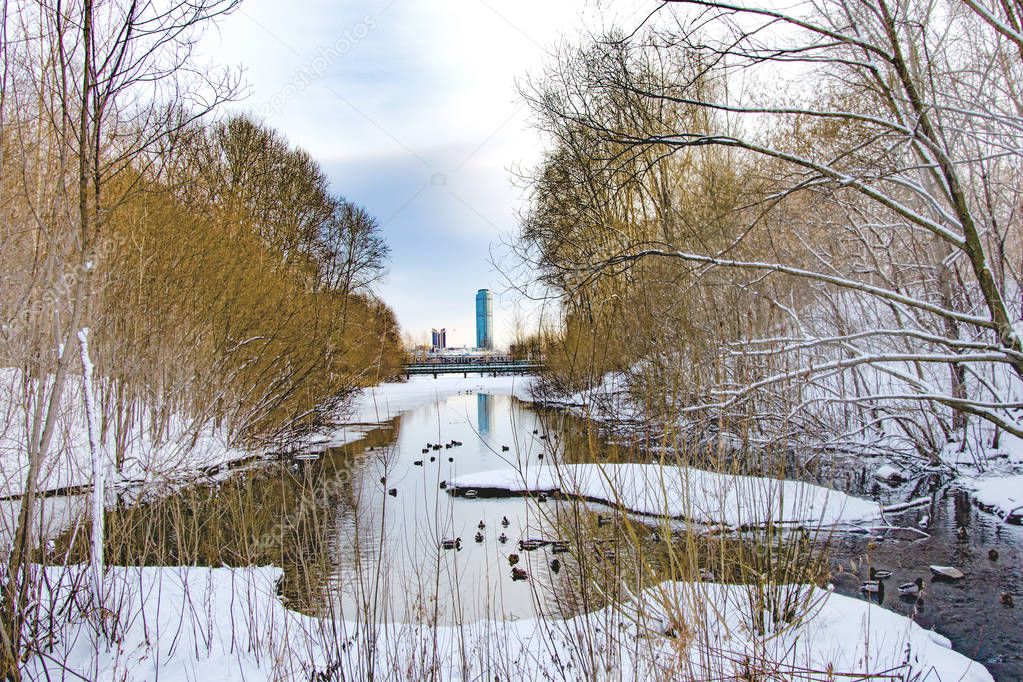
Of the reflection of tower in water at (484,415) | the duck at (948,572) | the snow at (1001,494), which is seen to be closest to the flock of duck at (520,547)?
the duck at (948,572)

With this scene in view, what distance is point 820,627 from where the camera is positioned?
3.95 m

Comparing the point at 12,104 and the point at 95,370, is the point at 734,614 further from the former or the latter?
the point at 95,370

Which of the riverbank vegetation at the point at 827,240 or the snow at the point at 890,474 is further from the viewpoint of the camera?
the snow at the point at 890,474

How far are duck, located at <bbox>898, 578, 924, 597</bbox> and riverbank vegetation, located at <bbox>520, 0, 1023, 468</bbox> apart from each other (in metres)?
1.51

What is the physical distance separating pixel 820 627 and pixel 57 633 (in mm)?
4100

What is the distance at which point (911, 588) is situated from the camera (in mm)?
5258

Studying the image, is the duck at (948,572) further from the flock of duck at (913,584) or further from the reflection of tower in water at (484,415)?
the reflection of tower in water at (484,415)

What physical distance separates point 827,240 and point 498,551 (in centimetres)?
919

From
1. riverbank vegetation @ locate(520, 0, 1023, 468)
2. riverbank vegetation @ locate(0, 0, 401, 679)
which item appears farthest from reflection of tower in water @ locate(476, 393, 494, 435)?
riverbank vegetation @ locate(520, 0, 1023, 468)

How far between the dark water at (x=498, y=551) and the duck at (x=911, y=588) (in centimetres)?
8

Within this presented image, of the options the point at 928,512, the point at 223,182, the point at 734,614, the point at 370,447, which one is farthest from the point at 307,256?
the point at 734,614

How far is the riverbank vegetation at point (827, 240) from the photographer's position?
17.6 ft

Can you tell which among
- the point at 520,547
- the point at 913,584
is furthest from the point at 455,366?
the point at 913,584

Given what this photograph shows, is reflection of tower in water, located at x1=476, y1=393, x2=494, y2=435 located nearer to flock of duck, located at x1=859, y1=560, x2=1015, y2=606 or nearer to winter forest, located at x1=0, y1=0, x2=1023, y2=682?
winter forest, located at x1=0, y1=0, x2=1023, y2=682
